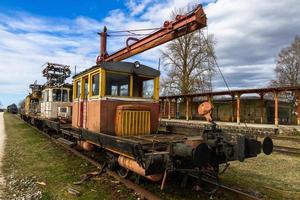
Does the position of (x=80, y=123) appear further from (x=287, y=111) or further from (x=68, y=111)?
(x=287, y=111)

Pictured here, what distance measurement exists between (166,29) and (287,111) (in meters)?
31.0

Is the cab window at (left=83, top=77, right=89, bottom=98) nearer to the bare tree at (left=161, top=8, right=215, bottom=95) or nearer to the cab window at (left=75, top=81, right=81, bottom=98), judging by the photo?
the cab window at (left=75, top=81, right=81, bottom=98)

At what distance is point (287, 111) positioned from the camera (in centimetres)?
3562

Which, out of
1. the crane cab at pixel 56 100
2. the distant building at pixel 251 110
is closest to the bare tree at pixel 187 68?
the distant building at pixel 251 110

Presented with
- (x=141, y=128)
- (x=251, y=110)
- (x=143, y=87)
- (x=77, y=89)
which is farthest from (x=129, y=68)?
(x=251, y=110)

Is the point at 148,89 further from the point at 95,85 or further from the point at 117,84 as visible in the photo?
the point at 95,85

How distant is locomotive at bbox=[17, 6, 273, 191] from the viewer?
5.38m

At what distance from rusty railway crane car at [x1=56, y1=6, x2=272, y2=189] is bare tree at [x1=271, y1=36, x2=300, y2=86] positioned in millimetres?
45912

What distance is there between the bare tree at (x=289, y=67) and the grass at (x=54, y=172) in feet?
151

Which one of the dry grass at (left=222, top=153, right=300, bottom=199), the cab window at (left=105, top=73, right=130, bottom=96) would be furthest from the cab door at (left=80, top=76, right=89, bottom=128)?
the dry grass at (left=222, top=153, right=300, bottom=199)

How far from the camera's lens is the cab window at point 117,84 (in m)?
7.71

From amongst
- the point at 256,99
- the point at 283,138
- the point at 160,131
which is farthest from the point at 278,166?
the point at 256,99

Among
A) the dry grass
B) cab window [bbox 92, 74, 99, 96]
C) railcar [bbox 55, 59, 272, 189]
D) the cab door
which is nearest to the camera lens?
railcar [bbox 55, 59, 272, 189]

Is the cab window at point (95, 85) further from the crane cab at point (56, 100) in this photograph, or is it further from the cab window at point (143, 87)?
the crane cab at point (56, 100)
